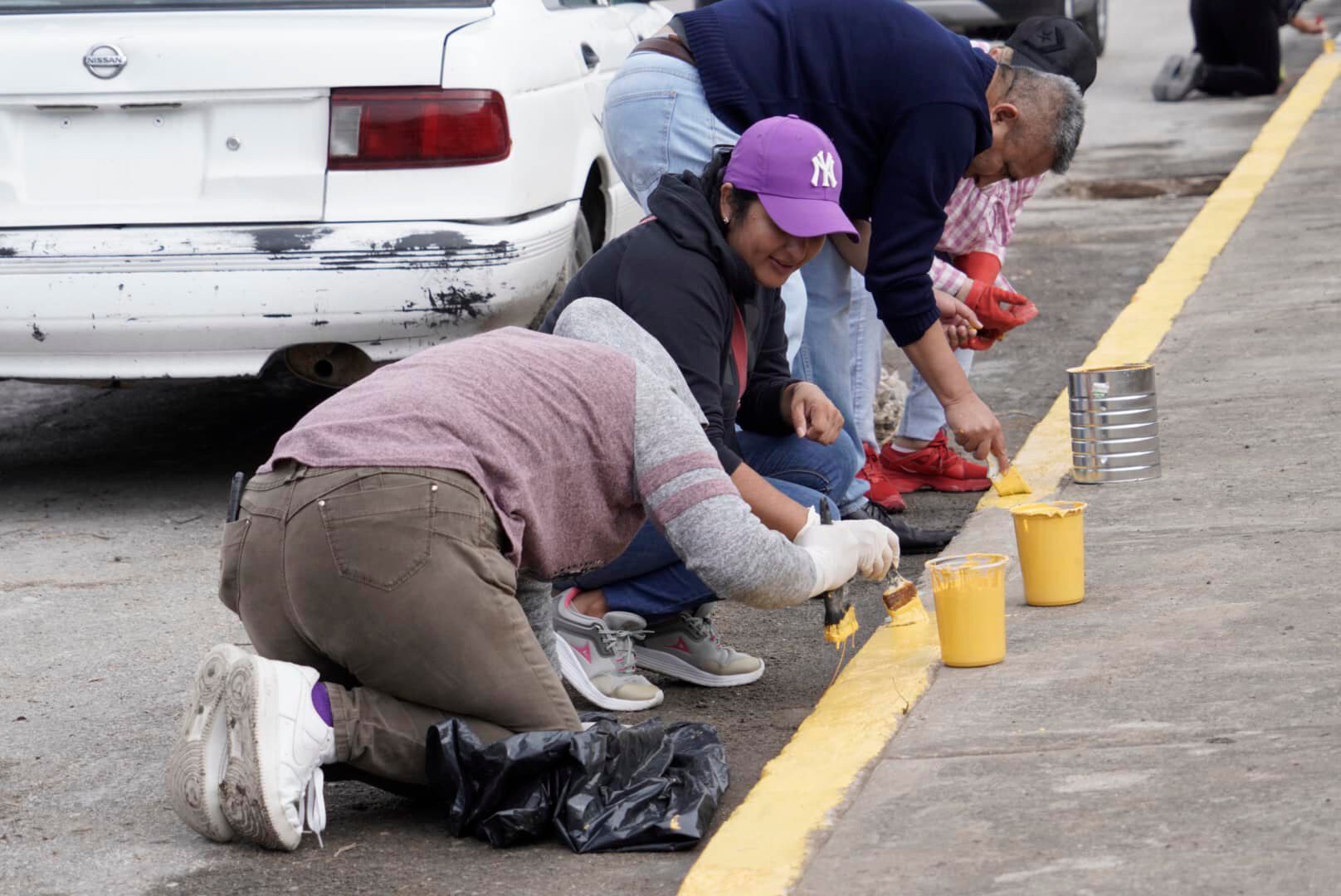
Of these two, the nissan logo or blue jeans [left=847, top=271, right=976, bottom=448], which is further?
blue jeans [left=847, top=271, right=976, bottom=448]

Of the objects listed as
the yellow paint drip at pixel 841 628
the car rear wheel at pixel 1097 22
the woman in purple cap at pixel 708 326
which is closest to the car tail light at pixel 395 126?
the woman in purple cap at pixel 708 326

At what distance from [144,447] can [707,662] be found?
286 cm

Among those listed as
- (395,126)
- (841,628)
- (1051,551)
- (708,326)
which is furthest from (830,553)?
(395,126)

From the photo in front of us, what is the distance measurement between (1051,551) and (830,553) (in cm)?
74

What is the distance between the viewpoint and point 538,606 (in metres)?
3.53

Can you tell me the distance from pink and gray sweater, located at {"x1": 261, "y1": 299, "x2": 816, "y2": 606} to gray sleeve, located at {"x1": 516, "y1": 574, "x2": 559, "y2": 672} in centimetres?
20

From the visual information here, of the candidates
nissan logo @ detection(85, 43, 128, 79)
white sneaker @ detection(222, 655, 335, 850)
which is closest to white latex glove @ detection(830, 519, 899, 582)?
white sneaker @ detection(222, 655, 335, 850)

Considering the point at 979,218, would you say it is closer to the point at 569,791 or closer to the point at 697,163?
the point at 697,163

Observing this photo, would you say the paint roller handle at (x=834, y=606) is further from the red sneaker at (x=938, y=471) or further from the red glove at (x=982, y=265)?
the red glove at (x=982, y=265)

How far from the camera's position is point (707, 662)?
3.88m

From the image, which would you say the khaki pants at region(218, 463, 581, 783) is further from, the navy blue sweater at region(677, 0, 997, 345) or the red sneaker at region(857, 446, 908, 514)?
the red sneaker at region(857, 446, 908, 514)

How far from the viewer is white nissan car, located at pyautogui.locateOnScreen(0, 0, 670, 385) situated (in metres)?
4.83

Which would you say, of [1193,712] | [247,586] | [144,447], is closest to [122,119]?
[144,447]

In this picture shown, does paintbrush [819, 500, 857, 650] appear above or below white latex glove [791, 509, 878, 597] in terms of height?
below
